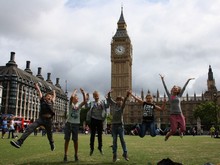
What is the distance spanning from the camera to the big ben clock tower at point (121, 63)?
407 ft

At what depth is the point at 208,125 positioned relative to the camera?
9212 centimetres

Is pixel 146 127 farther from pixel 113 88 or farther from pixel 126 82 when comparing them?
pixel 126 82

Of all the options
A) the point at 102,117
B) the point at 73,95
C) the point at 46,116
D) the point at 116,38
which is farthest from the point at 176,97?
the point at 116,38

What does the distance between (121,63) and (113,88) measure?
15193 mm

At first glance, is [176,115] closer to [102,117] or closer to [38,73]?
[102,117]

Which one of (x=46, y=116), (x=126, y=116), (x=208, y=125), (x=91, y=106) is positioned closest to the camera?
(x=46, y=116)

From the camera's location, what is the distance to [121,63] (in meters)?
126

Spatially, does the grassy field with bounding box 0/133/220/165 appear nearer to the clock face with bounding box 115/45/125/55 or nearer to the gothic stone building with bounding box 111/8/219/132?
the gothic stone building with bounding box 111/8/219/132

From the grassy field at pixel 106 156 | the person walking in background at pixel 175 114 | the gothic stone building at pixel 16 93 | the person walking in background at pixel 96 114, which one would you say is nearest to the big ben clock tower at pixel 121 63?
the gothic stone building at pixel 16 93

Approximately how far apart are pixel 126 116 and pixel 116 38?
3743cm

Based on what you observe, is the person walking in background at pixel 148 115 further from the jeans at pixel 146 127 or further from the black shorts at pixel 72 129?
the black shorts at pixel 72 129

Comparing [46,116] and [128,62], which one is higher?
[128,62]

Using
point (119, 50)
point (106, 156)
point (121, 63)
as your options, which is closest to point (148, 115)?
point (106, 156)

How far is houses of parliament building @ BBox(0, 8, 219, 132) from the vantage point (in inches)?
3669
